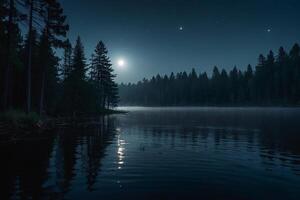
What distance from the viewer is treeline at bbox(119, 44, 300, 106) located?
12312 centimetres

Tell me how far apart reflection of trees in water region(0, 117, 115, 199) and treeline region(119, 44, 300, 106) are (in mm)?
118503

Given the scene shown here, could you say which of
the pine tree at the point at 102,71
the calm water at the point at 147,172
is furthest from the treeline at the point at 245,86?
the calm water at the point at 147,172

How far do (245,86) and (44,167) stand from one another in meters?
145

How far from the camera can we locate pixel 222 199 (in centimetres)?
879

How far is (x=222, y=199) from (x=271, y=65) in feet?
462

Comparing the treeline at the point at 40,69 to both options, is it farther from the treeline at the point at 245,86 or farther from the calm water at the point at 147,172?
the treeline at the point at 245,86

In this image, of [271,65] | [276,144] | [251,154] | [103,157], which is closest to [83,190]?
[103,157]

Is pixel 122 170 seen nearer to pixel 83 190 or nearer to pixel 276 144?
pixel 83 190

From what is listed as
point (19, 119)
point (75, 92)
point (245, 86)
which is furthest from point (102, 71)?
point (245, 86)

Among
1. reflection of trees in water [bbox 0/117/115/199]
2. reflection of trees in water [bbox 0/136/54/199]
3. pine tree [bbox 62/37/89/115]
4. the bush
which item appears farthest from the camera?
pine tree [bbox 62/37/89/115]

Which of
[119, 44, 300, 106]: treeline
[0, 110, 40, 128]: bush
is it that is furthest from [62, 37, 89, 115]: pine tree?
[119, 44, 300, 106]: treeline

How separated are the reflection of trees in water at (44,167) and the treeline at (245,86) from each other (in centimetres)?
11850

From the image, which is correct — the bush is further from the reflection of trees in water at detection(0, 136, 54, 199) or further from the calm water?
the reflection of trees in water at detection(0, 136, 54, 199)

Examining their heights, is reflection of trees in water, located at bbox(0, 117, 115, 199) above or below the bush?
below
